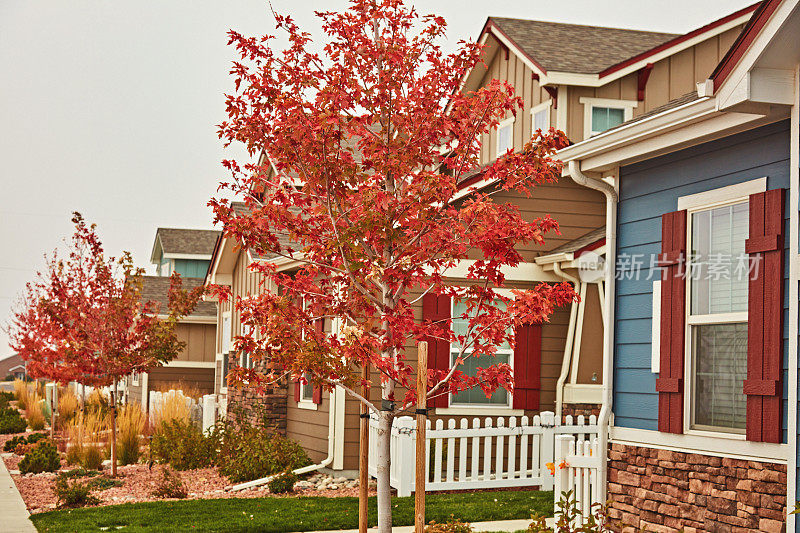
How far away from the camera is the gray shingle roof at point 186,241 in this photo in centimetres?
4400

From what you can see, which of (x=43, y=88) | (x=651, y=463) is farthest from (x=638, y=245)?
(x=43, y=88)

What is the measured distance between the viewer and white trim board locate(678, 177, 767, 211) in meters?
7.43

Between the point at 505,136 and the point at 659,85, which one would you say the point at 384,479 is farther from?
the point at 505,136

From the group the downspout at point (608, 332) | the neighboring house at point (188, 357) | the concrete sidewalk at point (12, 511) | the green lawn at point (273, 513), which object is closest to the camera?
the downspout at point (608, 332)

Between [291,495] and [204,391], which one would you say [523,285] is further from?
[204,391]

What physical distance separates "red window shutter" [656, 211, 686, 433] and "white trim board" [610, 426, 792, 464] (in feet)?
0.34

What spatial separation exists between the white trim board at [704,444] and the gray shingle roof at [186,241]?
120 ft

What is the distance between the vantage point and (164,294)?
36375 millimetres

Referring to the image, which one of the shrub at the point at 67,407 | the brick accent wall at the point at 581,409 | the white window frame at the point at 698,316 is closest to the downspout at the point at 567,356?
the brick accent wall at the point at 581,409

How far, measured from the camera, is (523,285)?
49.0 ft

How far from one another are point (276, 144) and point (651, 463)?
4197mm

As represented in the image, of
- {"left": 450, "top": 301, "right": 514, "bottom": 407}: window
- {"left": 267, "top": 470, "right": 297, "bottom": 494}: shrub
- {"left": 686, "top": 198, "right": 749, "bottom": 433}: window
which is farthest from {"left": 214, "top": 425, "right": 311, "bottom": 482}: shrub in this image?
{"left": 686, "top": 198, "right": 749, "bottom": 433}: window

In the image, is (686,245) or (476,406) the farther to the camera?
(476,406)

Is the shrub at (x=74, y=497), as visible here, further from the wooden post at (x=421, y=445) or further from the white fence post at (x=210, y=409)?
the white fence post at (x=210, y=409)
